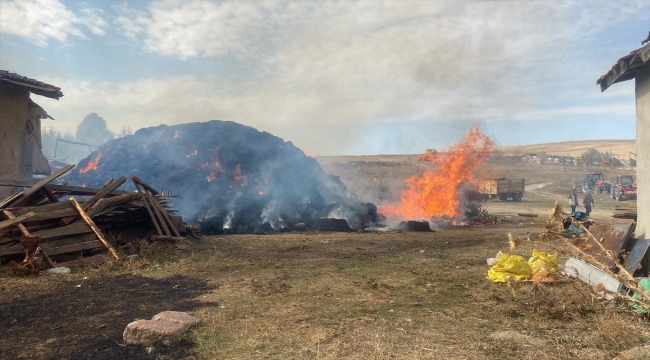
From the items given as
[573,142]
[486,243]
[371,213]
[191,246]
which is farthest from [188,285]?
[573,142]

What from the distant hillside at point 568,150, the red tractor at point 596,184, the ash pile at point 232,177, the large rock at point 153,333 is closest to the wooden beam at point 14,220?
the large rock at point 153,333

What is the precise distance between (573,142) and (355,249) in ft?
314

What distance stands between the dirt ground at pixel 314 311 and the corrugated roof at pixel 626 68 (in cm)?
399

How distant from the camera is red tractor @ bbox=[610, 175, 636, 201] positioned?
101 feet

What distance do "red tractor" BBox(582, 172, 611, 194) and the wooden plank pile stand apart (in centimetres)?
3961

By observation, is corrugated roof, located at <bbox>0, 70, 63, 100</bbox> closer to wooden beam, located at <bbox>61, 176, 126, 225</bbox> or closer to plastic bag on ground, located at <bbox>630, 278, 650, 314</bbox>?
wooden beam, located at <bbox>61, 176, 126, 225</bbox>

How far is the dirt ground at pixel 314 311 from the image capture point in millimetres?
4500

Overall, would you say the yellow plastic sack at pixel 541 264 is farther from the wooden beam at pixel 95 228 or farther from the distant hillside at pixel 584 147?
the distant hillside at pixel 584 147

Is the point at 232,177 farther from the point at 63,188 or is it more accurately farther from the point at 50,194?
the point at 50,194

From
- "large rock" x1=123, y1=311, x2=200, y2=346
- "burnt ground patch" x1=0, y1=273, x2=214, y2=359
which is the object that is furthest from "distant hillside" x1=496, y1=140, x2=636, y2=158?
"large rock" x1=123, y1=311, x2=200, y2=346

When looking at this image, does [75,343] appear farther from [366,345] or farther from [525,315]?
[525,315]

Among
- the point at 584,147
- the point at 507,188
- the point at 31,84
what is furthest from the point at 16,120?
the point at 584,147

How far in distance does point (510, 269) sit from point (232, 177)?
16.3m

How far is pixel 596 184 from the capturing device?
38.3 metres
